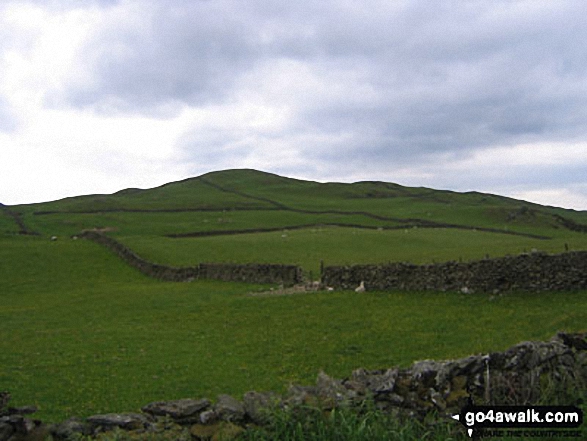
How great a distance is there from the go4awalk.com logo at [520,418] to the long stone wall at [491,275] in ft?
55.1

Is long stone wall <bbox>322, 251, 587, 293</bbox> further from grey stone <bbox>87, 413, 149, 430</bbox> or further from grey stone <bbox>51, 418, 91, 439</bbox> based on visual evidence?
grey stone <bbox>51, 418, 91, 439</bbox>

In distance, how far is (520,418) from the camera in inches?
305

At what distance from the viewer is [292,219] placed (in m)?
101

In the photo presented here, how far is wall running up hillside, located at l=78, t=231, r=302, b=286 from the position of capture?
36.0 meters

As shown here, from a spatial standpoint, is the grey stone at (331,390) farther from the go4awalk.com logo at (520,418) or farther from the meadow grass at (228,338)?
the meadow grass at (228,338)

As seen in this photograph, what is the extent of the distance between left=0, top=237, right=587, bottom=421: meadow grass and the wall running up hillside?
4366 mm

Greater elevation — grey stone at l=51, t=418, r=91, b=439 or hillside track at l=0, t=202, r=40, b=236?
hillside track at l=0, t=202, r=40, b=236

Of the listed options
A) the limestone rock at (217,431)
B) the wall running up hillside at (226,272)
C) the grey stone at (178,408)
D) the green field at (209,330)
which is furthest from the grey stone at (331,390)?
the wall running up hillside at (226,272)

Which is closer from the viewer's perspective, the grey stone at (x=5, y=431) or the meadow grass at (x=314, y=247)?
the grey stone at (x=5, y=431)

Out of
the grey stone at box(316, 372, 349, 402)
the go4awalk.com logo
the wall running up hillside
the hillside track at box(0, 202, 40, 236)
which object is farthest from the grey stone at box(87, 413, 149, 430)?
the hillside track at box(0, 202, 40, 236)

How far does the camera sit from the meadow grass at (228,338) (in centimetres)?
1455

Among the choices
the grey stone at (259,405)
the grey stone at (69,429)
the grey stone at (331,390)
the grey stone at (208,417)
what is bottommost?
the grey stone at (69,429)

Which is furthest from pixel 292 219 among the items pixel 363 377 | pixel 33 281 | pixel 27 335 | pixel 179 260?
pixel 363 377

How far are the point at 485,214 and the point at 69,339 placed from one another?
9550cm
